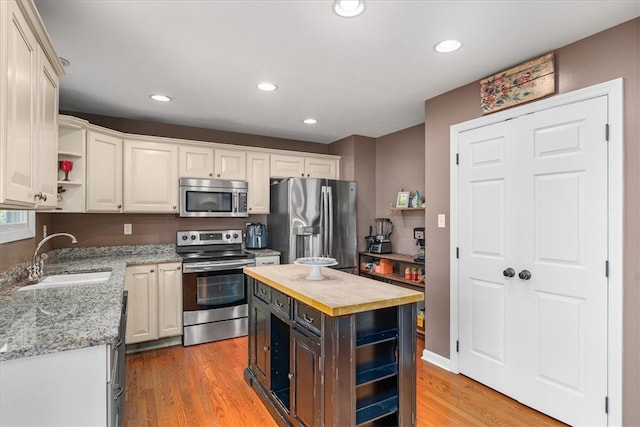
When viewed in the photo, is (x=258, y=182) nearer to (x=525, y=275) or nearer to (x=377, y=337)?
(x=377, y=337)

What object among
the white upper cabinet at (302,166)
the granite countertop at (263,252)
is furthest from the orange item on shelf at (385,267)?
the white upper cabinet at (302,166)

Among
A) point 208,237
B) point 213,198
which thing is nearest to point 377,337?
point 213,198

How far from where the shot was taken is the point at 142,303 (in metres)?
3.29

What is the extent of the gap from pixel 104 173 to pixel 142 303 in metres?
1.33

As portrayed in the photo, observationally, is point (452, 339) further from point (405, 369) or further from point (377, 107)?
point (377, 107)

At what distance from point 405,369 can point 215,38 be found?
225cm

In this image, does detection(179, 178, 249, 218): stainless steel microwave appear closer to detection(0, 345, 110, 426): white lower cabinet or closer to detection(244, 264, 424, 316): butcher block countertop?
detection(244, 264, 424, 316): butcher block countertop

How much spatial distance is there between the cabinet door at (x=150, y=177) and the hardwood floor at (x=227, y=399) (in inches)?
61.1

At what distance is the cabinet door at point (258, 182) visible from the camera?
4156 mm

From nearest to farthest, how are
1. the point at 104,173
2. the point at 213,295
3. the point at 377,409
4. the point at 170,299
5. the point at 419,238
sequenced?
the point at 377,409 < the point at 104,173 < the point at 170,299 < the point at 213,295 < the point at 419,238

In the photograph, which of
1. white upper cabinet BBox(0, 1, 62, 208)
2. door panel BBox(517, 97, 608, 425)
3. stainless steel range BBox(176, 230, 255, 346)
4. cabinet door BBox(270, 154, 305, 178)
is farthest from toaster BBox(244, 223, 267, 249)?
door panel BBox(517, 97, 608, 425)

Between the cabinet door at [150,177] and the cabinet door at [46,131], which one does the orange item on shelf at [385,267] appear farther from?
the cabinet door at [46,131]

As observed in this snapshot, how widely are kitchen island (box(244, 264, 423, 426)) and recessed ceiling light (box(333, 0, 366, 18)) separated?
1509 millimetres

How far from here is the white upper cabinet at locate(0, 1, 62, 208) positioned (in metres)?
1.18
